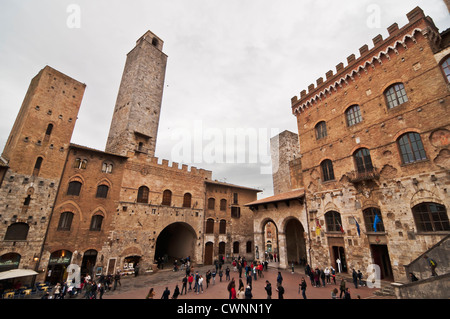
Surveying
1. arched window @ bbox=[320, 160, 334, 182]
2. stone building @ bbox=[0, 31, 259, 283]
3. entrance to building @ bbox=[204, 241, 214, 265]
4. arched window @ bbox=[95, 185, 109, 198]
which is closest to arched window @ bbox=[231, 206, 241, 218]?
stone building @ bbox=[0, 31, 259, 283]

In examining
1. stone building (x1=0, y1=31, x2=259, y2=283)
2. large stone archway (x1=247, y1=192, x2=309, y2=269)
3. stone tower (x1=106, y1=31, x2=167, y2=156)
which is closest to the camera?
stone building (x1=0, y1=31, x2=259, y2=283)

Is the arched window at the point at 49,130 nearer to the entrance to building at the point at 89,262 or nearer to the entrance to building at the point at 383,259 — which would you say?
the entrance to building at the point at 89,262

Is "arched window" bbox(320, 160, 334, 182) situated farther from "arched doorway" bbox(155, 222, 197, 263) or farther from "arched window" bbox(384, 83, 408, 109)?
"arched doorway" bbox(155, 222, 197, 263)

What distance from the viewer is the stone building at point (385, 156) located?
11914 millimetres

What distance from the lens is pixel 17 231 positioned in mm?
14875

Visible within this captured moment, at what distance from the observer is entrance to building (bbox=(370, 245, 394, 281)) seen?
13701 millimetres

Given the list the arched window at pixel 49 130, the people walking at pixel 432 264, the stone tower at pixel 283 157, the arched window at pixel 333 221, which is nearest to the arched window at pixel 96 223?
the arched window at pixel 49 130

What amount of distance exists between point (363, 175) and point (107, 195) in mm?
21695

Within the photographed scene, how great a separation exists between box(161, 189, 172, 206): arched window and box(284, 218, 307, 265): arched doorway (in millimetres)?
13882

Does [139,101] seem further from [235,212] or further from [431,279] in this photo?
[431,279]

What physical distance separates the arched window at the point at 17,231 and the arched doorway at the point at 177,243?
13137 mm
